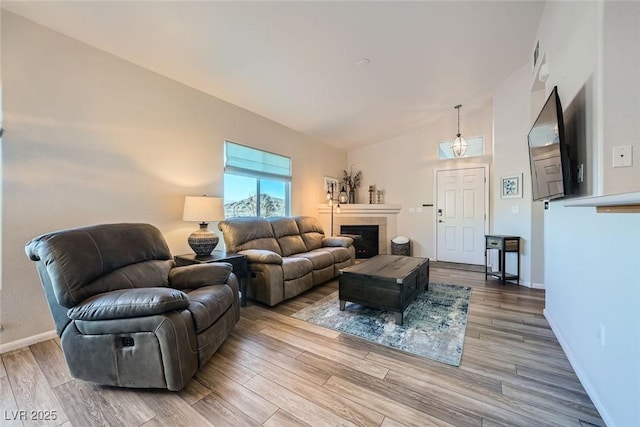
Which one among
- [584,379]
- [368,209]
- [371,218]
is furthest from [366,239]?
[584,379]

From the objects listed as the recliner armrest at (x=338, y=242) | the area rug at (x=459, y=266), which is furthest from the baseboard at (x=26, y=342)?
the area rug at (x=459, y=266)

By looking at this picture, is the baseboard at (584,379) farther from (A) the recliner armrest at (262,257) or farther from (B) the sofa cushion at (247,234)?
(B) the sofa cushion at (247,234)

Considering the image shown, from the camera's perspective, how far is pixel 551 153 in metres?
1.91

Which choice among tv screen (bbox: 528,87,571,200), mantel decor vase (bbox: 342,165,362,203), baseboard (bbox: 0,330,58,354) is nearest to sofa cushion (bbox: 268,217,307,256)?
baseboard (bbox: 0,330,58,354)

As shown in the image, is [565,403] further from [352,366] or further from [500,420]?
[352,366]

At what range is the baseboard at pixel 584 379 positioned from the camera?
1353 millimetres

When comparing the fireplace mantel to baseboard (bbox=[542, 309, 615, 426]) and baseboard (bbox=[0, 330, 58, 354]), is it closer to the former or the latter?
baseboard (bbox=[542, 309, 615, 426])

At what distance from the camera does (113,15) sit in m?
2.11

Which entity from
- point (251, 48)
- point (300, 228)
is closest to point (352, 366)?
point (300, 228)

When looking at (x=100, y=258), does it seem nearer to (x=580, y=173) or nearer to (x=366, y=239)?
(x=580, y=173)

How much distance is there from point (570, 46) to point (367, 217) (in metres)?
4.27

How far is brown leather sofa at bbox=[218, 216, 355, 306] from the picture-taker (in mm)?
2961

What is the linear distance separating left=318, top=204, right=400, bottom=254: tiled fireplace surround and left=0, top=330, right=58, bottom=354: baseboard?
4.40m

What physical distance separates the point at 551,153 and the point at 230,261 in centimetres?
303
